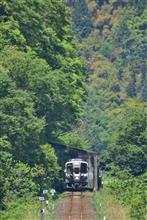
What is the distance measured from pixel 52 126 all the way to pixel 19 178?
13900mm

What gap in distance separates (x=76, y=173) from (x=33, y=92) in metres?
10.1

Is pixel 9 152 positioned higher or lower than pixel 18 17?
lower

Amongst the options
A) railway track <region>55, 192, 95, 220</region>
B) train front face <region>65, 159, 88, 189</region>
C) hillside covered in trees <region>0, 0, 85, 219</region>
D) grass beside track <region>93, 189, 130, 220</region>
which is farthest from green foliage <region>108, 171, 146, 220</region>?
hillside covered in trees <region>0, 0, 85, 219</region>

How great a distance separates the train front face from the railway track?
415cm

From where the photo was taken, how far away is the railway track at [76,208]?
5450cm

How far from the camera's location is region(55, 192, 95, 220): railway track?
54.5m

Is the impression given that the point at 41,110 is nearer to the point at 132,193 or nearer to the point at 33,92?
the point at 33,92

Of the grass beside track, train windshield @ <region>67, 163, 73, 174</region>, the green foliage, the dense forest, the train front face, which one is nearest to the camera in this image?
the green foliage

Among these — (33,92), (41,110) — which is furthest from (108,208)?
(41,110)

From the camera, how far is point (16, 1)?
75.4 metres

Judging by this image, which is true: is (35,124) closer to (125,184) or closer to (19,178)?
(19,178)

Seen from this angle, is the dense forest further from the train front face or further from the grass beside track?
the train front face

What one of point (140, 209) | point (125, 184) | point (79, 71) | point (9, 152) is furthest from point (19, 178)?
point (79, 71)

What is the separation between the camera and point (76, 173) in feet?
252
